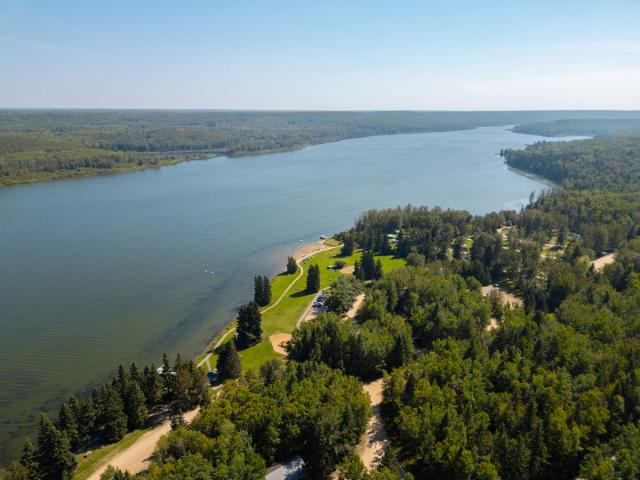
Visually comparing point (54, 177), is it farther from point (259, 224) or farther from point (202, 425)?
point (202, 425)

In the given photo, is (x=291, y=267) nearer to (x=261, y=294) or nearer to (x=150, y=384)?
(x=261, y=294)

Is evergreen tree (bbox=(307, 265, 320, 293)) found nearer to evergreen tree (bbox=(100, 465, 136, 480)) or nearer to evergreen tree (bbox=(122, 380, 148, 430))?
evergreen tree (bbox=(122, 380, 148, 430))

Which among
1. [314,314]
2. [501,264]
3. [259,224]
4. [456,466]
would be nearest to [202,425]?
[456,466]

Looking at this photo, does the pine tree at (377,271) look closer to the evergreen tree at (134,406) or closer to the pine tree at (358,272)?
the pine tree at (358,272)

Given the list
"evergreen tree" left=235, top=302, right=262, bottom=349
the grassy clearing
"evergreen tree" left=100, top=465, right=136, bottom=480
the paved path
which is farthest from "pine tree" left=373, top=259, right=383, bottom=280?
"evergreen tree" left=100, top=465, right=136, bottom=480

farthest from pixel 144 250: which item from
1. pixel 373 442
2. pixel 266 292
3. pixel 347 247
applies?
pixel 373 442

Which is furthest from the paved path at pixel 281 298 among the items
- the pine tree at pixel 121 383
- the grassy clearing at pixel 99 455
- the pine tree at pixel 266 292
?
the grassy clearing at pixel 99 455
